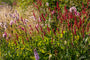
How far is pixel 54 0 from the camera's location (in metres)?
4.42

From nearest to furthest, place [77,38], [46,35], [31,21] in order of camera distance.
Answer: [77,38], [46,35], [31,21]

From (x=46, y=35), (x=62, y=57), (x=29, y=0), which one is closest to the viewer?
(x=62, y=57)

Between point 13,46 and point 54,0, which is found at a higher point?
point 54,0

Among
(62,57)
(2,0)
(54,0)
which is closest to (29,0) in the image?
(54,0)

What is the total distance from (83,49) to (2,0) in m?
7.42

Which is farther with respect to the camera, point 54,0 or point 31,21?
point 54,0

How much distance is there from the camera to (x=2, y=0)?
8594 millimetres

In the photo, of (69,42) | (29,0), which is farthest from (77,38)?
(29,0)

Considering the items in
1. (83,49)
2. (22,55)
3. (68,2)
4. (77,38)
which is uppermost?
(68,2)

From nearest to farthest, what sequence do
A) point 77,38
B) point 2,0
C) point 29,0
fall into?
point 77,38
point 29,0
point 2,0

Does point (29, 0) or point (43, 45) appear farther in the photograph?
point (29, 0)

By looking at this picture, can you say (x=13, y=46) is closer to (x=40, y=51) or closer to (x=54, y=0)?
(x=40, y=51)

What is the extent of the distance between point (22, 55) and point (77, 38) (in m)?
1.18

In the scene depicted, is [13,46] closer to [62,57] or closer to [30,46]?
[30,46]
